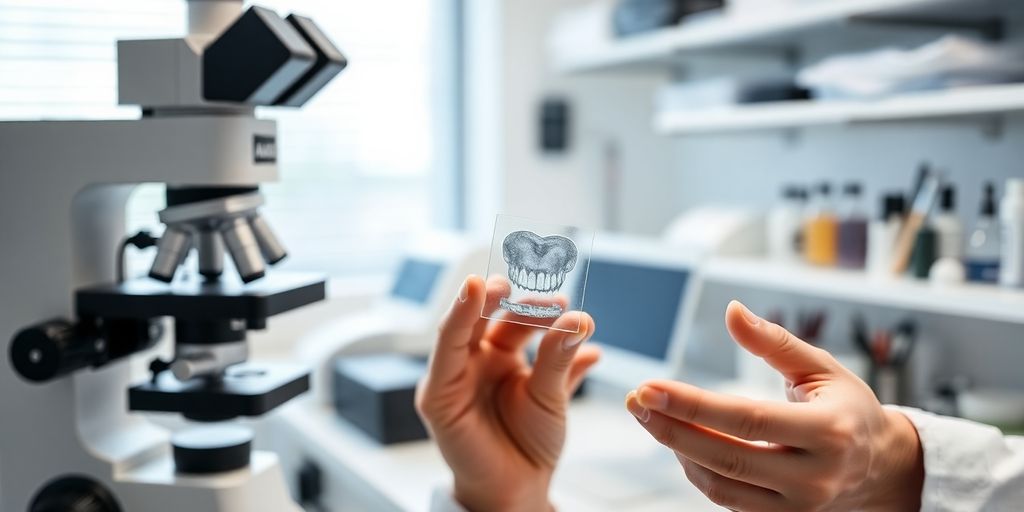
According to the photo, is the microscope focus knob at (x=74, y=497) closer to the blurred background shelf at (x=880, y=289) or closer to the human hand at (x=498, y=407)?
the human hand at (x=498, y=407)

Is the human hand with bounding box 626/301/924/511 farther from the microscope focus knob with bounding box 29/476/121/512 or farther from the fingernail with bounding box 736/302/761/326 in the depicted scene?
the microscope focus knob with bounding box 29/476/121/512

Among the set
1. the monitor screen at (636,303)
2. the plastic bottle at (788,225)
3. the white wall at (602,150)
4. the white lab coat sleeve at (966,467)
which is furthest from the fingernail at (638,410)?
the white wall at (602,150)

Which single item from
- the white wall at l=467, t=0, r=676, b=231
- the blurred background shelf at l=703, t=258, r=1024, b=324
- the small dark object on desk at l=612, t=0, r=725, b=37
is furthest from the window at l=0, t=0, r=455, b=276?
the blurred background shelf at l=703, t=258, r=1024, b=324

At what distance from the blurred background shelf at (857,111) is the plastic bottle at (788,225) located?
0.21 m

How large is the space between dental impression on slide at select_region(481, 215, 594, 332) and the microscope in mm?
318

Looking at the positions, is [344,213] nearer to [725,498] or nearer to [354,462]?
[354,462]

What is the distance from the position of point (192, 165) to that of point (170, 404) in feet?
0.99

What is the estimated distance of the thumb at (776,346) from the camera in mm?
778

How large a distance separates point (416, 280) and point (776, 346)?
1453 mm

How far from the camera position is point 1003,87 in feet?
4.40

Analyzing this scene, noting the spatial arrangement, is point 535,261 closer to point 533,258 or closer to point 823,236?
point 533,258

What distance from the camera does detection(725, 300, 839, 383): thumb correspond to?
0.78m

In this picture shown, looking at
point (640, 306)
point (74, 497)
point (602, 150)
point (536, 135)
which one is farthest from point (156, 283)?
point (602, 150)

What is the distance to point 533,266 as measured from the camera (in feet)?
3.15
